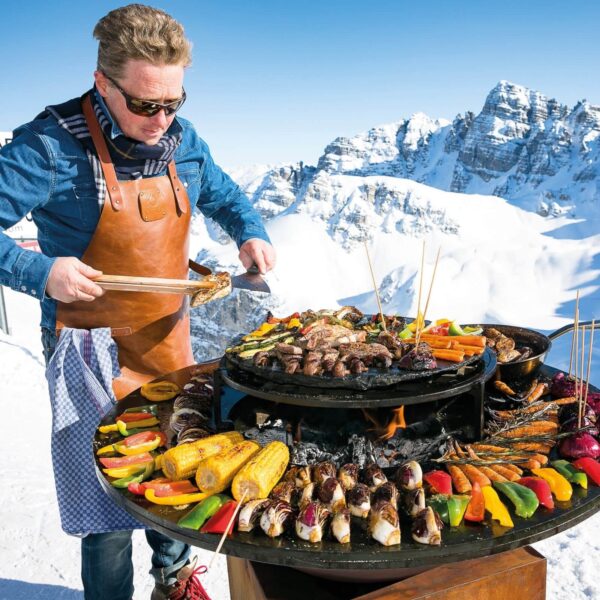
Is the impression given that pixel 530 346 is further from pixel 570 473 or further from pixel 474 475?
pixel 474 475

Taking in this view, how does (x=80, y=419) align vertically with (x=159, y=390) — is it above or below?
below

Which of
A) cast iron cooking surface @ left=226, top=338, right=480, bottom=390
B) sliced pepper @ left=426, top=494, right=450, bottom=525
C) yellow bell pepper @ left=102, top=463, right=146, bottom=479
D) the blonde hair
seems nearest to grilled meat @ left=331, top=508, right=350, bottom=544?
sliced pepper @ left=426, top=494, right=450, bottom=525

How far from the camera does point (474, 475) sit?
6.71 feet

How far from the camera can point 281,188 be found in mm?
170000

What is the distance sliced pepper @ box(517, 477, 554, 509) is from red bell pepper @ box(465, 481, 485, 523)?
7.5 inches

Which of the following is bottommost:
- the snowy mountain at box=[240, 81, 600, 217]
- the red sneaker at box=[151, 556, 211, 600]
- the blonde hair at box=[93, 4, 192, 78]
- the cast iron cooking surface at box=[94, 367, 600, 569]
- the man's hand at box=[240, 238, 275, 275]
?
the red sneaker at box=[151, 556, 211, 600]

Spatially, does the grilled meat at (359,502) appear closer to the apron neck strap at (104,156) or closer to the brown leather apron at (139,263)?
the brown leather apron at (139,263)

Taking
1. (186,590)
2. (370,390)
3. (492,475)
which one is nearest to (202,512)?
(370,390)

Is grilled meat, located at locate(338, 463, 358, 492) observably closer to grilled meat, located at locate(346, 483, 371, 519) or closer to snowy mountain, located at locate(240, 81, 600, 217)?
grilled meat, located at locate(346, 483, 371, 519)

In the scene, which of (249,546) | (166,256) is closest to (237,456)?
(249,546)

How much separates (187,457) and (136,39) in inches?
71.8

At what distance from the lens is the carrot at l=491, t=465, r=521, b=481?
204 centimetres

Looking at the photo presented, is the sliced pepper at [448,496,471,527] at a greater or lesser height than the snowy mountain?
lesser

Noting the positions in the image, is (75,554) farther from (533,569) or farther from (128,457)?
(533,569)
